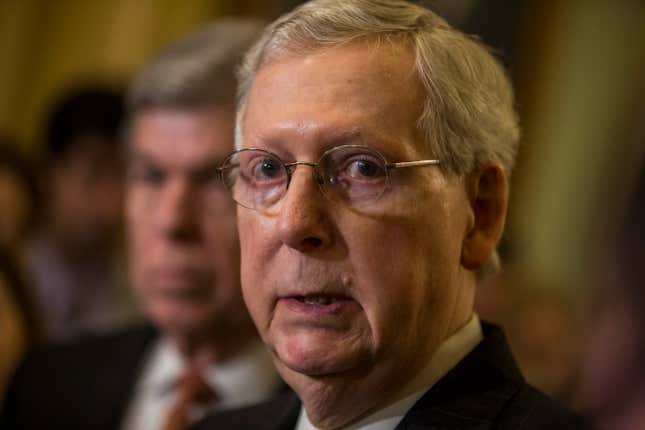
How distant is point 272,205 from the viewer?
2152 mm

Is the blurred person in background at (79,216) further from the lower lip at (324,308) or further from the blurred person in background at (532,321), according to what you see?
the lower lip at (324,308)

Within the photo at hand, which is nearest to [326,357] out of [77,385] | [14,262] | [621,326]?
[621,326]

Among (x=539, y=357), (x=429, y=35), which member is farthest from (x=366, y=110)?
(x=539, y=357)

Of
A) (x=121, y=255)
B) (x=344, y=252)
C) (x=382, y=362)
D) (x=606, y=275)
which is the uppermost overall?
(x=606, y=275)

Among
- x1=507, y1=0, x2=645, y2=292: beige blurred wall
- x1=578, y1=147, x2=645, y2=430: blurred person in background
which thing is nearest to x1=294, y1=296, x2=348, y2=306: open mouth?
x1=578, y1=147, x2=645, y2=430: blurred person in background

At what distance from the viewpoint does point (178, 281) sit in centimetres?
353

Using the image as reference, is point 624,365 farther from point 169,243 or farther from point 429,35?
point 169,243

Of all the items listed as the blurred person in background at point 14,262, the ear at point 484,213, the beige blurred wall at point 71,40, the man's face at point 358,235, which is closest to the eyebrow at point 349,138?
the man's face at point 358,235

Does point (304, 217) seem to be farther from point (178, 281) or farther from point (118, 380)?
point (118, 380)

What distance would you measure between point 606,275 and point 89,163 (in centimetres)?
471

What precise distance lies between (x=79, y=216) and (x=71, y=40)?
8.59 ft

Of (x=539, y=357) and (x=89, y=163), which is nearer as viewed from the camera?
(x=539, y=357)

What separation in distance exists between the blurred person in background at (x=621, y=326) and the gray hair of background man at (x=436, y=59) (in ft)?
3.04

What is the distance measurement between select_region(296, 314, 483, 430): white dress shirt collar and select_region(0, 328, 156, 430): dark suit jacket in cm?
171
